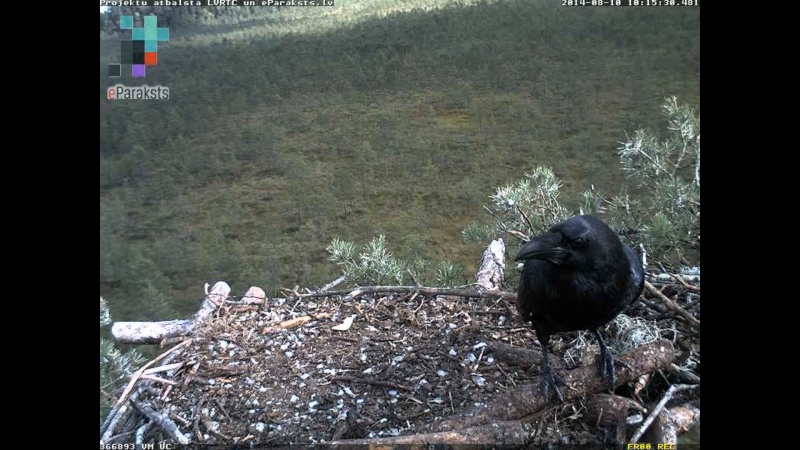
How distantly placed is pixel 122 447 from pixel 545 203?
1.75 meters

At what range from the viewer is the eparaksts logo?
190 cm

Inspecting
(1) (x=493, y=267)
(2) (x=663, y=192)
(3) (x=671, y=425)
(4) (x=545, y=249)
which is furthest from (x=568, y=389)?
(2) (x=663, y=192)

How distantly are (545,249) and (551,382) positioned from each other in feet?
1.53

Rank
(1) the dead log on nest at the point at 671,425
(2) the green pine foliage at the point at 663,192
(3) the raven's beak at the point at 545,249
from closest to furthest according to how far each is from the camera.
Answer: (3) the raven's beak at the point at 545,249 < (1) the dead log on nest at the point at 671,425 < (2) the green pine foliage at the point at 663,192

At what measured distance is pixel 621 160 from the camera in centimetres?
219

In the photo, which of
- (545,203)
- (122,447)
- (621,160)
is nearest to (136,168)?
(122,447)

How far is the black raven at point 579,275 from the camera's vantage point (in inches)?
57.1

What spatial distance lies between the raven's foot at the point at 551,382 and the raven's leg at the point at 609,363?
0.14 m

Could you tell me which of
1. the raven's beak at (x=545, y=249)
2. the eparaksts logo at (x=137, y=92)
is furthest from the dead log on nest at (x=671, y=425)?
the eparaksts logo at (x=137, y=92)

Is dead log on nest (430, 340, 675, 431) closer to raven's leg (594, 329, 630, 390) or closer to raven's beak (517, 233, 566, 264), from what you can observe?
raven's leg (594, 329, 630, 390)

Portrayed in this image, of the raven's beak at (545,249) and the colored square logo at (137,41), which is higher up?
the colored square logo at (137,41)

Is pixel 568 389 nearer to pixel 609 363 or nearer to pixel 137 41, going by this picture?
pixel 609 363

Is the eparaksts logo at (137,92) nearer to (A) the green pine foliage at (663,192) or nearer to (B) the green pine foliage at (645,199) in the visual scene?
(B) the green pine foliage at (645,199)
